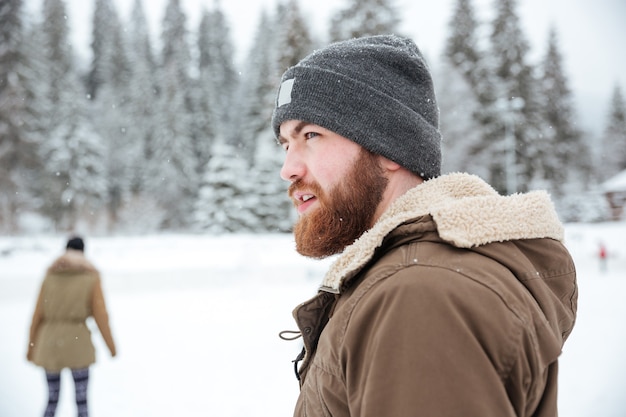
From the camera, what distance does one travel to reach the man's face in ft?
5.28

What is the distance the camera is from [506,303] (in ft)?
3.31

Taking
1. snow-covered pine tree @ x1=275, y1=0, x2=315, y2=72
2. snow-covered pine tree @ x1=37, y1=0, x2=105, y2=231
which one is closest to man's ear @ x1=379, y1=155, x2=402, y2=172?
snow-covered pine tree @ x1=275, y1=0, x2=315, y2=72

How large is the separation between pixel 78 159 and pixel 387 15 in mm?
26133

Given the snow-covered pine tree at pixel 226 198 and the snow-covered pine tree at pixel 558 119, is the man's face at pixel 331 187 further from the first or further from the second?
the snow-covered pine tree at pixel 558 119

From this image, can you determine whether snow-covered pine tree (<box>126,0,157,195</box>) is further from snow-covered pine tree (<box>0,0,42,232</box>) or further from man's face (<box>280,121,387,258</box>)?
man's face (<box>280,121,387,258</box>)

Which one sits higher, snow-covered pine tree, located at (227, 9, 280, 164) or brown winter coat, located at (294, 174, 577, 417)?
snow-covered pine tree, located at (227, 9, 280, 164)

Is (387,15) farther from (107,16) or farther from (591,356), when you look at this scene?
(107,16)

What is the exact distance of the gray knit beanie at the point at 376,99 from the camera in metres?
1.67

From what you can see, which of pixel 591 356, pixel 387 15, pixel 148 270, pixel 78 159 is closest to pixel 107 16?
pixel 78 159

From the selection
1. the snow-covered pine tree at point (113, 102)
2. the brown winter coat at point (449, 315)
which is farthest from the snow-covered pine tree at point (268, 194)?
the brown winter coat at point (449, 315)

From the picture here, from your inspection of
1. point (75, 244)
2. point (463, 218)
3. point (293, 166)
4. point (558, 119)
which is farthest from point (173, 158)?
point (463, 218)

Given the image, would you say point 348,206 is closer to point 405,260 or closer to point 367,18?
point 405,260

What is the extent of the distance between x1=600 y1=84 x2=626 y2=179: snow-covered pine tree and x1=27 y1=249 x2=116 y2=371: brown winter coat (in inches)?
2190

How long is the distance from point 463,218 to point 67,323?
513 cm
